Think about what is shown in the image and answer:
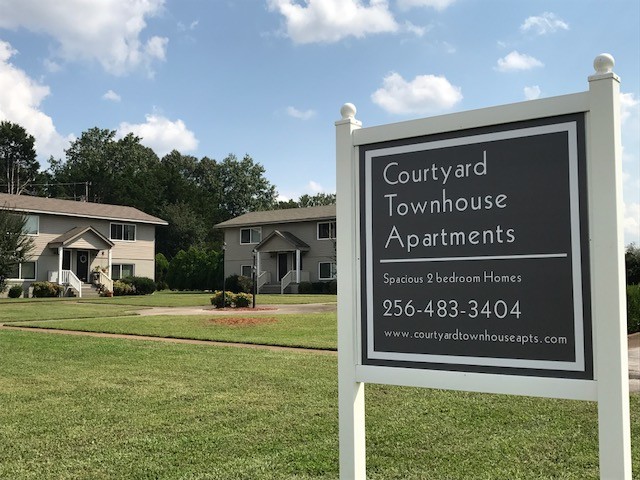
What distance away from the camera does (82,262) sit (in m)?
41.2

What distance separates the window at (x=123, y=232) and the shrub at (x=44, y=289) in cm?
764

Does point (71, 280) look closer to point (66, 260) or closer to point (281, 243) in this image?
point (66, 260)

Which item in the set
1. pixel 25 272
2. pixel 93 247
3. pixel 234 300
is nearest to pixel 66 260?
pixel 93 247

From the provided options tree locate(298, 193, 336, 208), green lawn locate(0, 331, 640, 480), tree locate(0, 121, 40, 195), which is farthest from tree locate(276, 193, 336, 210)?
green lawn locate(0, 331, 640, 480)

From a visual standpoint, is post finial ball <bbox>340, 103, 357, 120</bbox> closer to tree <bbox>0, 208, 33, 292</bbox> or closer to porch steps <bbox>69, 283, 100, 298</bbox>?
tree <bbox>0, 208, 33, 292</bbox>

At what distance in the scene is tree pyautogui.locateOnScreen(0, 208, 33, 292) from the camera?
32.0 meters

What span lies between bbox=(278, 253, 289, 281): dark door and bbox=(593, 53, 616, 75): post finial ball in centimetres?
4288

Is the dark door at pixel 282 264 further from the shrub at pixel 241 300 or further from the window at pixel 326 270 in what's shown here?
the shrub at pixel 241 300

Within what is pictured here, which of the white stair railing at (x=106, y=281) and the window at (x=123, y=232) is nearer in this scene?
the white stair railing at (x=106, y=281)

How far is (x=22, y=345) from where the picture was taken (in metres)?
12.0

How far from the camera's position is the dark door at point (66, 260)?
40.1 meters

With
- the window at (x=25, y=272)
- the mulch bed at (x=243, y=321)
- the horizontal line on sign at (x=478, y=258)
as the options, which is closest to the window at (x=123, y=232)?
the window at (x=25, y=272)

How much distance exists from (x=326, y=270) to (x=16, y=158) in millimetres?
51885

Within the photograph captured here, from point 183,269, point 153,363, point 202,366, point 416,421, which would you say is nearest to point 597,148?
point 416,421
